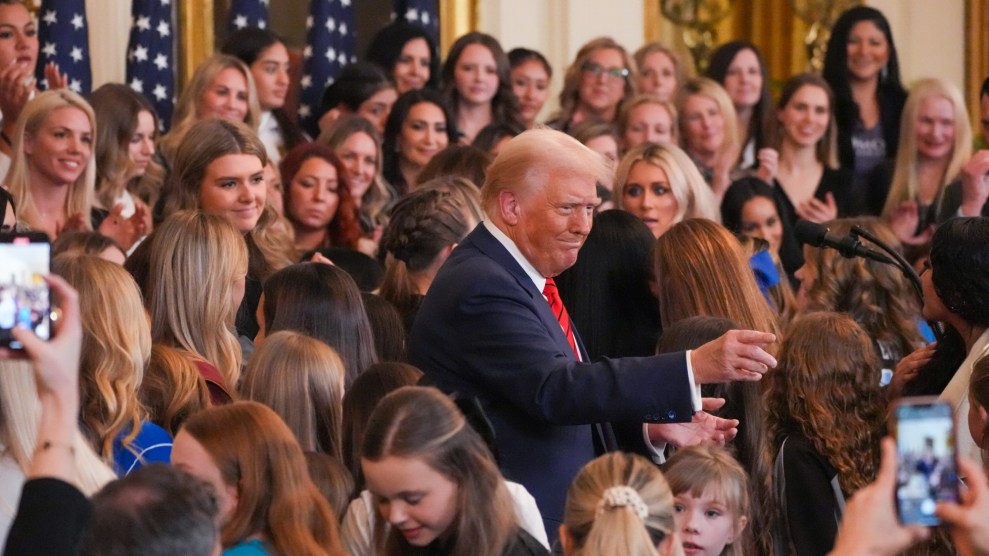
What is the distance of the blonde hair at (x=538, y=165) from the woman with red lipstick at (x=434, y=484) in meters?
1.10

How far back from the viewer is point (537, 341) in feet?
14.1

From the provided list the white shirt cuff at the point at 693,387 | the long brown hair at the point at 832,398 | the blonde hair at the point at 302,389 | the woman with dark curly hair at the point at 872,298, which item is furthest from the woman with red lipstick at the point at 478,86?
the white shirt cuff at the point at 693,387

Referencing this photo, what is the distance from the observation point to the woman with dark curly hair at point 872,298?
247 inches

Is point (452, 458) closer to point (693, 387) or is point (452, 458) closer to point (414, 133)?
point (693, 387)

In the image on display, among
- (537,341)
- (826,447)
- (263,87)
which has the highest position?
(263,87)

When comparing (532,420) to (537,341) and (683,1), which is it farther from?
(683,1)

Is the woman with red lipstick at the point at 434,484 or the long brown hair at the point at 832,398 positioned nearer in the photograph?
the woman with red lipstick at the point at 434,484

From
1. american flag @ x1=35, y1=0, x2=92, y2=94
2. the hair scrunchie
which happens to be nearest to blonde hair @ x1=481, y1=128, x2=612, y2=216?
the hair scrunchie

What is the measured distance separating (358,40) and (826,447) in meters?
6.29

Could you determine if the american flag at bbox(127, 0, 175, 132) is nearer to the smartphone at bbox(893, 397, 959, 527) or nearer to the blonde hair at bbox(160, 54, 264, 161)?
the blonde hair at bbox(160, 54, 264, 161)

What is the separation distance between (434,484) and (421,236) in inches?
94.0

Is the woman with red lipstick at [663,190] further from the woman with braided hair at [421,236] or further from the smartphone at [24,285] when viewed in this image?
the smartphone at [24,285]

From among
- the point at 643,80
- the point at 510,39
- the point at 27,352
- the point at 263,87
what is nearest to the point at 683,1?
the point at 510,39

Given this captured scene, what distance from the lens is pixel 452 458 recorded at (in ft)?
11.7
